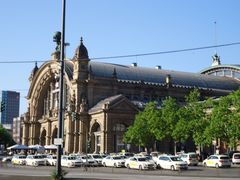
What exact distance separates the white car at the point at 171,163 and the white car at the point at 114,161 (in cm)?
546

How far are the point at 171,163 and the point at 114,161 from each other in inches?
388

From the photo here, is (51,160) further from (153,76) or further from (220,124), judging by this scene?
(153,76)

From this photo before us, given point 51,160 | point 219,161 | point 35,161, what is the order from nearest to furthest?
1. point 219,161
2. point 35,161
3. point 51,160

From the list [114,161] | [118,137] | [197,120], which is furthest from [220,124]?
[118,137]

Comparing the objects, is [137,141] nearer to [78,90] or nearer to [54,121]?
[78,90]

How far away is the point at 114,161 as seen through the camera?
190 ft

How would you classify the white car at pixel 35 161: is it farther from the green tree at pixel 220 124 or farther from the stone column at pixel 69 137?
the stone column at pixel 69 137

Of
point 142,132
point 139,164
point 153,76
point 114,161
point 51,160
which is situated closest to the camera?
point 139,164

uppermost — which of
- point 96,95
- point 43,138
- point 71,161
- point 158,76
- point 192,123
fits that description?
point 158,76

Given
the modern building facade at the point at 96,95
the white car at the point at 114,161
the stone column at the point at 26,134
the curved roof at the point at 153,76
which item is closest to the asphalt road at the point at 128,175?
the white car at the point at 114,161

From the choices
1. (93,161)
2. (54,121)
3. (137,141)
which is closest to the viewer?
(93,161)

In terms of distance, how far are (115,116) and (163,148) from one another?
12977 mm

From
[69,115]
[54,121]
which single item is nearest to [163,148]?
[69,115]

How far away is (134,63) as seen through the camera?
117 m
